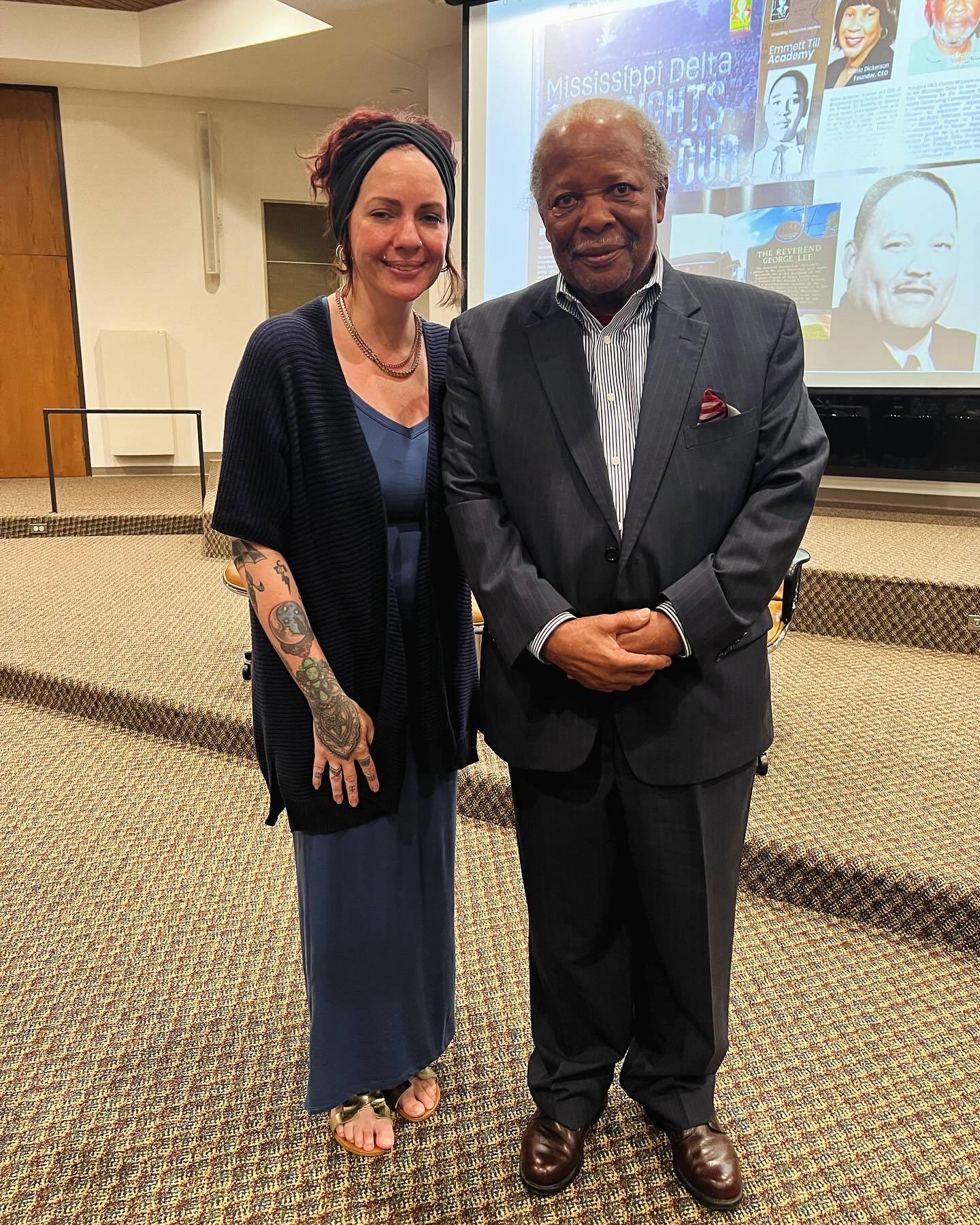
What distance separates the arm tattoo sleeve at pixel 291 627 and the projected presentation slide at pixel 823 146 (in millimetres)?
3445

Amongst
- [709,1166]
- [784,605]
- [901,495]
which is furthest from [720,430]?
[901,495]

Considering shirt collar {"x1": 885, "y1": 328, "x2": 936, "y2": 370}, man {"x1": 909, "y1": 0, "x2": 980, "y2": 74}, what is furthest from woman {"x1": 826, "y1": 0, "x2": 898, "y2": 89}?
shirt collar {"x1": 885, "y1": 328, "x2": 936, "y2": 370}

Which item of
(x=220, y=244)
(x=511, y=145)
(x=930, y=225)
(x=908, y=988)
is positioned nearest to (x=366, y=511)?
(x=908, y=988)

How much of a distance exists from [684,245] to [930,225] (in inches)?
43.2

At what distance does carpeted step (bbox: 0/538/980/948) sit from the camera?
193 centimetres

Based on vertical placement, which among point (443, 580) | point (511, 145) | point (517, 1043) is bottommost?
point (517, 1043)

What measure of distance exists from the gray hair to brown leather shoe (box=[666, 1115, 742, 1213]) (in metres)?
1.29

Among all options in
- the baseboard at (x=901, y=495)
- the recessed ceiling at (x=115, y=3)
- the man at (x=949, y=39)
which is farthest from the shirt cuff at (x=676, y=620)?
the recessed ceiling at (x=115, y=3)

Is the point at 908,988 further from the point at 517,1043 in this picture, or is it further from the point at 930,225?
the point at 930,225

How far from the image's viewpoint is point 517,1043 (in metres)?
1.59

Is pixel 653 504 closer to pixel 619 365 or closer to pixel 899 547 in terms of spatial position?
pixel 619 365

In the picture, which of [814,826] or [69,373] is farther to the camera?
[69,373]

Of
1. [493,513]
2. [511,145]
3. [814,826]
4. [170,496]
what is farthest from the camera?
[170,496]

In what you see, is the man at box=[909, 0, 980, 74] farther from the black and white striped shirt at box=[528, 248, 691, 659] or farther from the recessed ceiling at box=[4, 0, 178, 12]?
the recessed ceiling at box=[4, 0, 178, 12]
